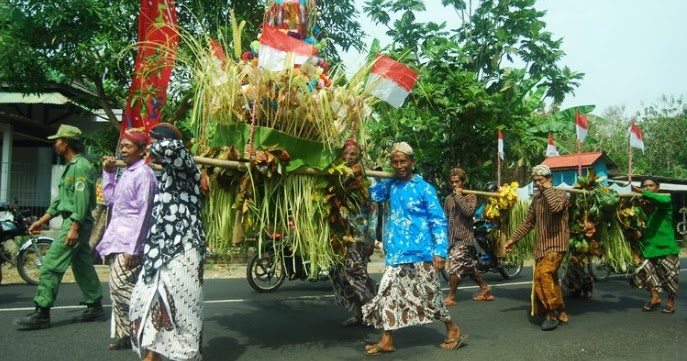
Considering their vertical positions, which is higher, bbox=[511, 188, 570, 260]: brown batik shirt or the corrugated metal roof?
the corrugated metal roof

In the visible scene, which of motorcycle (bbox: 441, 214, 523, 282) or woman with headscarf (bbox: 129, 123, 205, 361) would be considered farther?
motorcycle (bbox: 441, 214, 523, 282)

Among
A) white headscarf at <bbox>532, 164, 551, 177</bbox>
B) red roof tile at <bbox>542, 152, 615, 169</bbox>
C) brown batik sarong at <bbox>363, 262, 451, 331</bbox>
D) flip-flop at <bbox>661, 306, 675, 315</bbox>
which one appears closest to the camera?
brown batik sarong at <bbox>363, 262, 451, 331</bbox>

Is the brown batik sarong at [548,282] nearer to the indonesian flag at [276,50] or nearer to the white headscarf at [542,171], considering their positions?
the white headscarf at [542,171]

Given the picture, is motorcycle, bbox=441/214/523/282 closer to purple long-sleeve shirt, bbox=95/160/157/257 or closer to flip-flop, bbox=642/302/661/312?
flip-flop, bbox=642/302/661/312

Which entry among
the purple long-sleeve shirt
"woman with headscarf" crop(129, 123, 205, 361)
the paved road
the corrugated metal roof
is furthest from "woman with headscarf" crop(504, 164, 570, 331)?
the corrugated metal roof

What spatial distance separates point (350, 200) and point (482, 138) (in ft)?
27.1

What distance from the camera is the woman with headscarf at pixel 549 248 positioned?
565cm

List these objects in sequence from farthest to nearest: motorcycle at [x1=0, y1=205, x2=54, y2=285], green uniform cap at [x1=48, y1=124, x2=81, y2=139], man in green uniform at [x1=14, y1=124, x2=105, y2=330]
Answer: motorcycle at [x1=0, y1=205, x2=54, y2=285]
green uniform cap at [x1=48, y1=124, x2=81, y2=139]
man in green uniform at [x1=14, y1=124, x2=105, y2=330]

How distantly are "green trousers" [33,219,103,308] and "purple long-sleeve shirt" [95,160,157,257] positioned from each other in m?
0.92

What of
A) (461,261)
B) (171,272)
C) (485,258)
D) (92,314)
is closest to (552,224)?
(461,261)

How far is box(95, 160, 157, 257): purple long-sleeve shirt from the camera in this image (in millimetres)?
4160

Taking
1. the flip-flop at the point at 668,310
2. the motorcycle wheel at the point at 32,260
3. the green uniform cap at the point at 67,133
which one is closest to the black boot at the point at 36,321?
the green uniform cap at the point at 67,133

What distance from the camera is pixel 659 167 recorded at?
1211 inches

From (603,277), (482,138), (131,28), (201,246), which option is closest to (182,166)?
(201,246)
